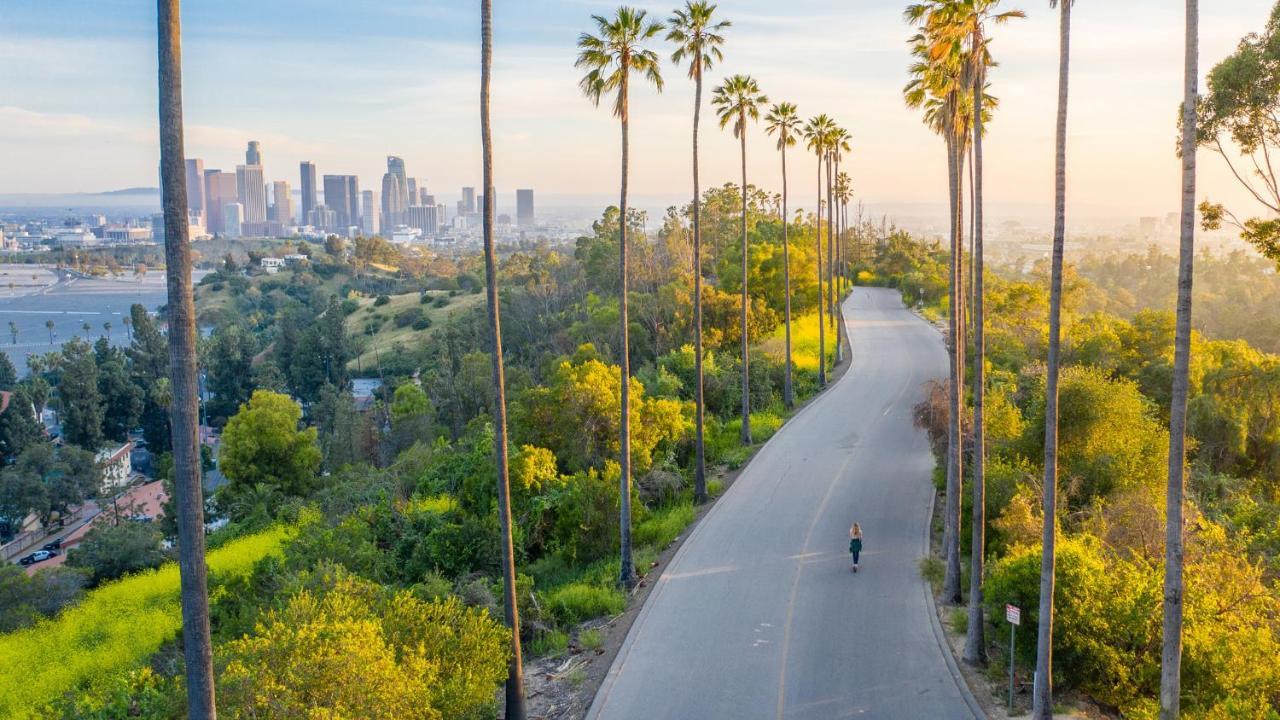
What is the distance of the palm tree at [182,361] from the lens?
7391 mm

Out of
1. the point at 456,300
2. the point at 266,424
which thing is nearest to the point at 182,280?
the point at 266,424

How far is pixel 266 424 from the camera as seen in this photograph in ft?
136

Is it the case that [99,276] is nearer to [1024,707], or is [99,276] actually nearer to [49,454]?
[49,454]

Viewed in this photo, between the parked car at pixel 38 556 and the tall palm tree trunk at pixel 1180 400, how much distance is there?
55350mm

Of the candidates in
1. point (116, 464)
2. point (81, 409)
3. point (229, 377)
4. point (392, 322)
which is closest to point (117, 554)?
point (116, 464)

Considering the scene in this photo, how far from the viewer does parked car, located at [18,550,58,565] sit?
47.5 m

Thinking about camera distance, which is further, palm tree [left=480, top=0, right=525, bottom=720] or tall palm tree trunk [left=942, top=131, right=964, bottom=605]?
tall palm tree trunk [left=942, top=131, right=964, bottom=605]

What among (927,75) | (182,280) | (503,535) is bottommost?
(503,535)

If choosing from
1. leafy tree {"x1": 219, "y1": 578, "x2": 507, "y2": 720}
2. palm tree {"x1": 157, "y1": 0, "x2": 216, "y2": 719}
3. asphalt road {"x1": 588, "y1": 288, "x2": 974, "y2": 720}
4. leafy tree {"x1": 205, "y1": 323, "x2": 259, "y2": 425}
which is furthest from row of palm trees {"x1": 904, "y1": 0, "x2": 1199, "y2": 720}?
leafy tree {"x1": 205, "y1": 323, "x2": 259, "y2": 425}

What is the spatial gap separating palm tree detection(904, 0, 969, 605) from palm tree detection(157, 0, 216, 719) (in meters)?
12.3

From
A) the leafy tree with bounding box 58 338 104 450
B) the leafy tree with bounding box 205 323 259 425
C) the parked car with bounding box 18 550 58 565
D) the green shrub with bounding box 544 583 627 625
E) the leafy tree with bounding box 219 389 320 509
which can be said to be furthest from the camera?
the leafy tree with bounding box 205 323 259 425

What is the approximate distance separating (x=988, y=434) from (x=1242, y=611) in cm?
916

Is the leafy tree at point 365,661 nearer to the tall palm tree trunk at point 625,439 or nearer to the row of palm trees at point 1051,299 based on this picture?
the tall palm tree trunk at point 625,439

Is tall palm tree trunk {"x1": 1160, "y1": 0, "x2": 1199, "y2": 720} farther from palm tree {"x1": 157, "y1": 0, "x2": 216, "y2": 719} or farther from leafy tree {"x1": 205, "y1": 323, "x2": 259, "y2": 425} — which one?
leafy tree {"x1": 205, "y1": 323, "x2": 259, "y2": 425}
